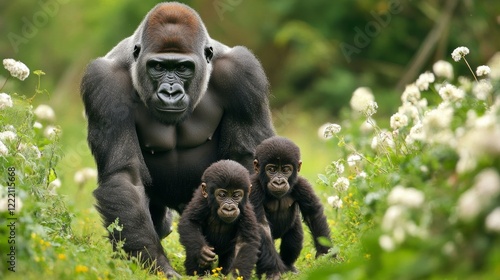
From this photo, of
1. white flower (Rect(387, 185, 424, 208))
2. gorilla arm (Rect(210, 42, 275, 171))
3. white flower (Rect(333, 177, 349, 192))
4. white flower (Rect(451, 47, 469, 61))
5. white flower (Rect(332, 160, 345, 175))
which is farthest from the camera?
gorilla arm (Rect(210, 42, 275, 171))

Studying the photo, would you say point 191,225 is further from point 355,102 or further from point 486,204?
point 486,204

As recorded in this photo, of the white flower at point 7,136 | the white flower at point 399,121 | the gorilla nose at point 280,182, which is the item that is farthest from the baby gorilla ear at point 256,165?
the white flower at point 7,136

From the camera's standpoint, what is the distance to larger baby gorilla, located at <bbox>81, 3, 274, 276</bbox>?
553 centimetres

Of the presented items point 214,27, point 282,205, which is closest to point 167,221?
point 282,205

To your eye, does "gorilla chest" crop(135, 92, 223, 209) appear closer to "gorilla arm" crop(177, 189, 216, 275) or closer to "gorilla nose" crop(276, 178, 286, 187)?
"gorilla arm" crop(177, 189, 216, 275)

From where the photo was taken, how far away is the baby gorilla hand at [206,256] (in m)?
5.21

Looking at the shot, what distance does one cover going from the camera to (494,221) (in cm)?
297

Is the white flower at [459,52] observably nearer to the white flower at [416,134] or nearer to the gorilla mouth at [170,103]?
the white flower at [416,134]

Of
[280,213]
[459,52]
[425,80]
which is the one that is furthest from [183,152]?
[459,52]

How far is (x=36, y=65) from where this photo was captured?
53.5 feet
